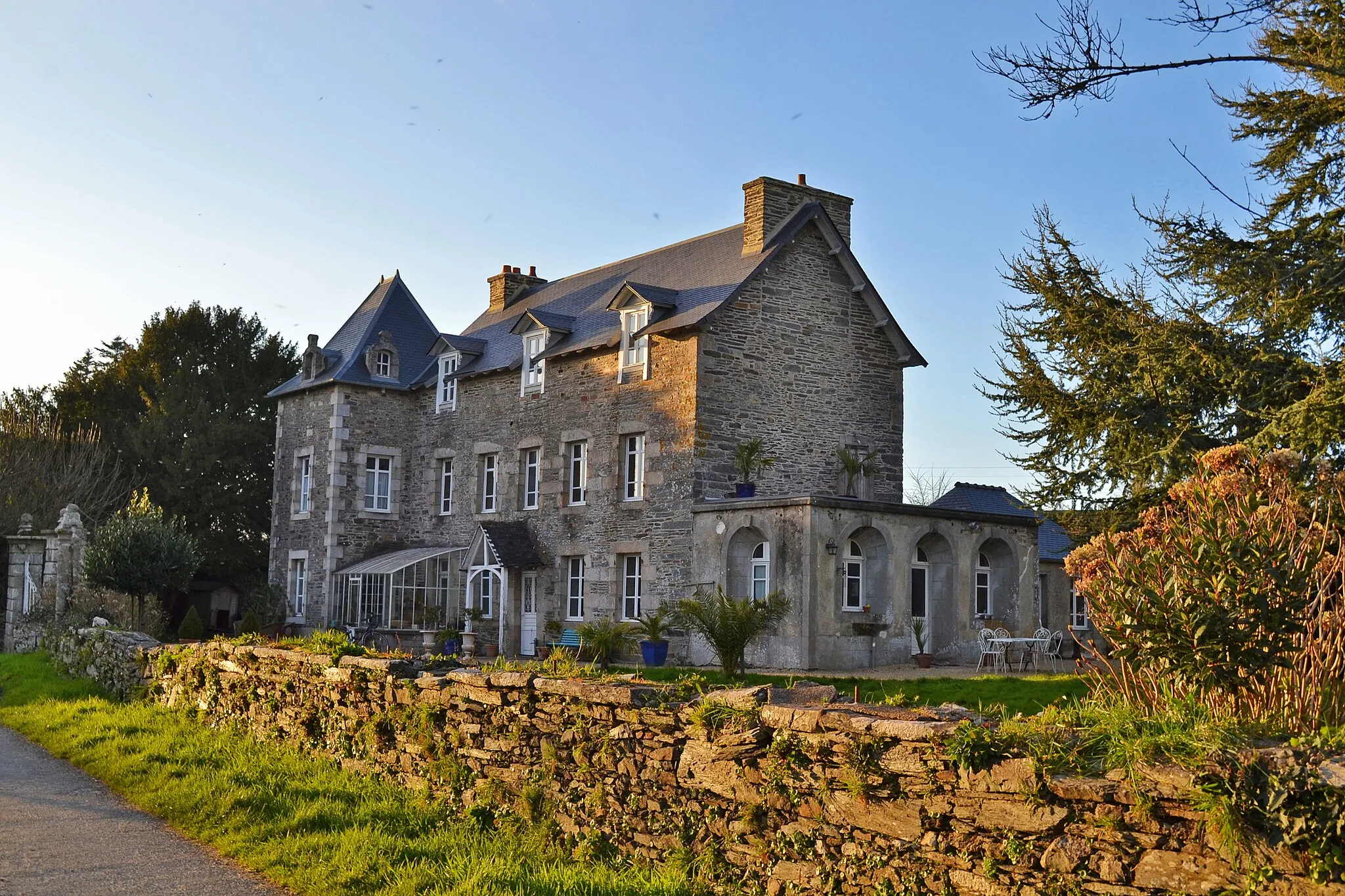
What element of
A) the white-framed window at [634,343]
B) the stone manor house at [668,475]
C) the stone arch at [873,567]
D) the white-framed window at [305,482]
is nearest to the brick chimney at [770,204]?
the stone manor house at [668,475]

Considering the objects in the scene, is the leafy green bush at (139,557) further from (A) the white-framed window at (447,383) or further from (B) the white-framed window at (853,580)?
(B) the white-framed window at (853,580)

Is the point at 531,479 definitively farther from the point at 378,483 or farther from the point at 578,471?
the point at 378,483

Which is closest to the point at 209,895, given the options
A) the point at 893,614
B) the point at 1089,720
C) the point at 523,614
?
the point at 1089,720

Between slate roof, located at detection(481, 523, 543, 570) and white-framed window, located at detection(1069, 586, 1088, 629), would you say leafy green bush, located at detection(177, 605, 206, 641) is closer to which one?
slate roof, located at detection(481, 523, 543, 570)

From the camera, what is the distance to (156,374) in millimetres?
40156

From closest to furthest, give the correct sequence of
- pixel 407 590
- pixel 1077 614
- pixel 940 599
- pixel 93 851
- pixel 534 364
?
pixel 93 851 → pixel 940 599 → pixel 534 364 → pixel 407 590 → pixel 1077 614

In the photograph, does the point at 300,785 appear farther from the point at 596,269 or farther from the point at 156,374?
the point at 156,374

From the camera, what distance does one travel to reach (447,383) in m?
28.7

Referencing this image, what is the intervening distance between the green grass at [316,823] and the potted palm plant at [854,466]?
43.6ft

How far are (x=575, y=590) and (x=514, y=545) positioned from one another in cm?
164

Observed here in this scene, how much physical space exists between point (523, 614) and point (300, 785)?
632 inches

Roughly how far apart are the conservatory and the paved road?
17.2 metres

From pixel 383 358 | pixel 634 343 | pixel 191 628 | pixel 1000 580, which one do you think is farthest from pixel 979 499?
pixel 191 628

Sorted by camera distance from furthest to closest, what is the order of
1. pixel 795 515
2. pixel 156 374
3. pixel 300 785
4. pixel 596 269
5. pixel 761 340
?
pixel 156 374, pixel 596 269, pixel 761 340, pixel 795 515, pixel 300 785
